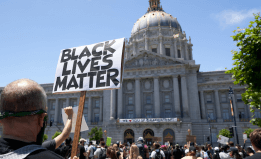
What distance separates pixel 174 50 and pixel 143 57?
707 inches

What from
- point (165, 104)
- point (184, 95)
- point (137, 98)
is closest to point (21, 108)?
point (184, 95)

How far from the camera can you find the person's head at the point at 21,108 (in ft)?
5.72

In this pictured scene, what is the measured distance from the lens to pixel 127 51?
71.1 meters

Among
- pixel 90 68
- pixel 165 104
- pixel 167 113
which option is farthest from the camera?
pixel 165 104

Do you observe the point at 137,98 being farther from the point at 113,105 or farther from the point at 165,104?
the point at 165,104

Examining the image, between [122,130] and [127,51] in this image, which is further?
[127,51]

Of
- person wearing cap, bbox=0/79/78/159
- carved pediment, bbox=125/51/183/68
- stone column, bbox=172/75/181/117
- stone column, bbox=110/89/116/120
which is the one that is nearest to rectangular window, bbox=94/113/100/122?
stone column, bbox=110/89/116/120

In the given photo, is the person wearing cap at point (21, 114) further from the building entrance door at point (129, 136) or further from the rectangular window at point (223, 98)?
the rectangular window at point (223, 98)

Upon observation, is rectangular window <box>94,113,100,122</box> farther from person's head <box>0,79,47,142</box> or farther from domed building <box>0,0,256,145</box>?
person's head <box>0,79,47,142</box>

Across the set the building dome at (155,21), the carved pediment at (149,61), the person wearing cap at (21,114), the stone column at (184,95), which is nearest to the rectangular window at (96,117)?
the carved pediment at (149,61)

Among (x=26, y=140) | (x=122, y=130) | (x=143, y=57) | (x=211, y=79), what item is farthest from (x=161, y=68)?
(x=26, y=140)

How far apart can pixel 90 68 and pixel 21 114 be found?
12.9 ft

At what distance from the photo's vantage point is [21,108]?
5.76 feet

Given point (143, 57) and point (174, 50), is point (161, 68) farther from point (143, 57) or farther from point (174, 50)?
point (174, 50)
